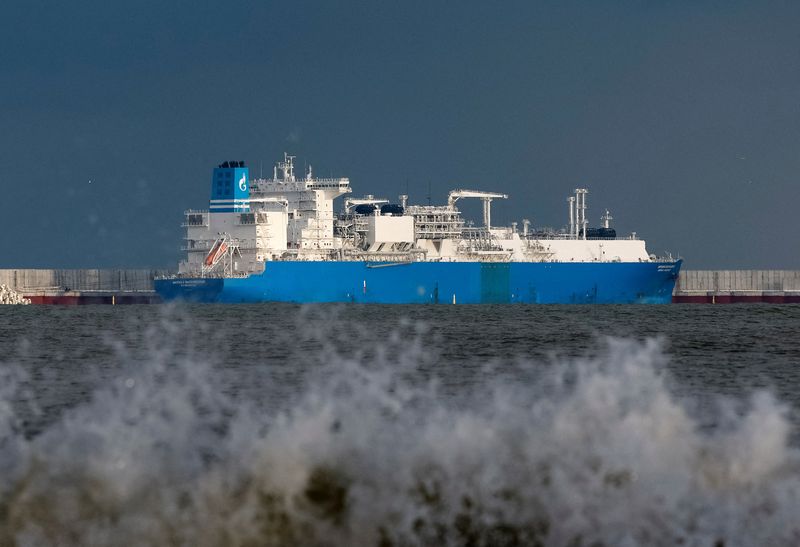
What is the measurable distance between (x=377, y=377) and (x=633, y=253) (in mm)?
75126

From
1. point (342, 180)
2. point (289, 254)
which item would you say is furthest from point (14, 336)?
point (342, 180)

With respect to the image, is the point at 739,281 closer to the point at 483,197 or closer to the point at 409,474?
the point at 483,197

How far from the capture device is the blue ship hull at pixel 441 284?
273ft

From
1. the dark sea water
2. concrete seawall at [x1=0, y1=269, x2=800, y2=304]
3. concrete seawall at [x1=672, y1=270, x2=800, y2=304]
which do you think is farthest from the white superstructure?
the dark sea water

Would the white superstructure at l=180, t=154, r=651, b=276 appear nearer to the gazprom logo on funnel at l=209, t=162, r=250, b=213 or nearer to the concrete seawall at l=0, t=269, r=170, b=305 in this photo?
the gazprom logo on funnel at l=209, t=162, r=250, b=213

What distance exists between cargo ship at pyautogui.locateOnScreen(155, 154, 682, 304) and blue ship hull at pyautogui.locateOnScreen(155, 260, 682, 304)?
68 millimetres

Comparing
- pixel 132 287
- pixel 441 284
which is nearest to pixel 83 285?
pixel 132 287

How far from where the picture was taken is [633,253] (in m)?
99.2

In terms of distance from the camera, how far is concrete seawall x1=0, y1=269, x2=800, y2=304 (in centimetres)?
10238

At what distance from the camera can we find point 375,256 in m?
89.1

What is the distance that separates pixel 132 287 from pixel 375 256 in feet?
97.7

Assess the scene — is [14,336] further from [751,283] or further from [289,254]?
[751,283]

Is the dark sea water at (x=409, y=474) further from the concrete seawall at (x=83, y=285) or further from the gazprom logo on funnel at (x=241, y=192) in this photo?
the concrete seawall at (x=83, y=285)

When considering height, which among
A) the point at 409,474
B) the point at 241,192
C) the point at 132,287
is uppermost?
the point at 241,192
